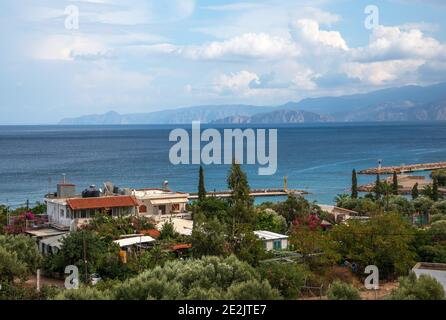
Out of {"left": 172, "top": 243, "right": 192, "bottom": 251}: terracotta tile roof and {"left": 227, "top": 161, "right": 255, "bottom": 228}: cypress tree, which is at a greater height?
{"left": 227, "top": 161, "right": 255, "bottom": 228}: cypress tree

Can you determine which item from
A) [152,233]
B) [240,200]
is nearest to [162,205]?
[240,200]

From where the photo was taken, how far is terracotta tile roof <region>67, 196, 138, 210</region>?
23152 mm

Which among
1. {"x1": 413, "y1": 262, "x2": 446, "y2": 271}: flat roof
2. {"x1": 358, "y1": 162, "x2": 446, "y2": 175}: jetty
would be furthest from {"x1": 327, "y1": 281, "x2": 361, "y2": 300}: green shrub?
{"x1": 358, "y1": 162, "x2": 446, "y2": 175}: jetty

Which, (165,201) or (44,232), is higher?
(165,201)

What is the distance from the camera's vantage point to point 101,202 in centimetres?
2370

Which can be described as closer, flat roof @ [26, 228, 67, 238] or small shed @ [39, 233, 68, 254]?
small shed @ [39, 233, 68, 254]

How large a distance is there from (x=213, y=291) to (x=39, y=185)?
2046 inches

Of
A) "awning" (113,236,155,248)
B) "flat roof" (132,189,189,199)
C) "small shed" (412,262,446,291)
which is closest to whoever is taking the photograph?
"small shed" (412,262,446,291)

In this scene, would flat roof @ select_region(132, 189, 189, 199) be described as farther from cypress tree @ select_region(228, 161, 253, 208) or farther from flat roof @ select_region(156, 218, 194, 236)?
cypress tree @ select_region(228, 161, 253, 208)

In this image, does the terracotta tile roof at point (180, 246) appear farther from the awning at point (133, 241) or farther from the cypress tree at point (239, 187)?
the cypress tree at point (239, 187)

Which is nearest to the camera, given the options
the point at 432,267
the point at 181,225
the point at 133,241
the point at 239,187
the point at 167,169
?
the point at 432,267

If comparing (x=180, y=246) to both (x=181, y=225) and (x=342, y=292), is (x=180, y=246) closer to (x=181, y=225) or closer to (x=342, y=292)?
(x=181, y=225)

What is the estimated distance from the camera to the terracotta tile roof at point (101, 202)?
23.2 metres

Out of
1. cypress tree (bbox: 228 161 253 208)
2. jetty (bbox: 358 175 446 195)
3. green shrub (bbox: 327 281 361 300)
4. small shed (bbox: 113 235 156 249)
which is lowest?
jetty (bbox: 358 175 446 195)
